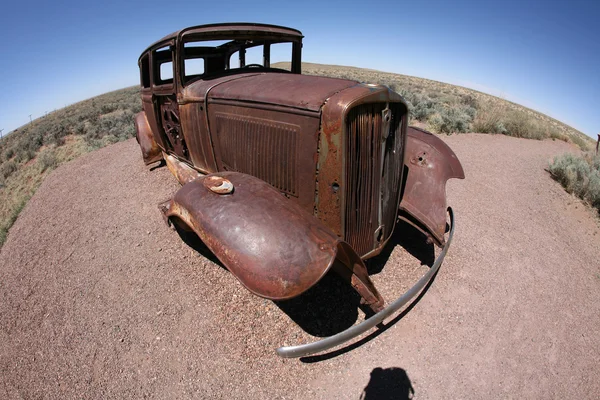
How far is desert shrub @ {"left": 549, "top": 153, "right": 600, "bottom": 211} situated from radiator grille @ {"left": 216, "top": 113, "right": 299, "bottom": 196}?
223 inches

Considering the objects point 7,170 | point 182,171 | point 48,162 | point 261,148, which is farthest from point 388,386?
point 7,170

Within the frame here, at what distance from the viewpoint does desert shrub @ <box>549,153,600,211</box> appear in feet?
17.7

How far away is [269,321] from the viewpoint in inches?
111

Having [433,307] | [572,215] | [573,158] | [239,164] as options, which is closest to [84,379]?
[239,164]

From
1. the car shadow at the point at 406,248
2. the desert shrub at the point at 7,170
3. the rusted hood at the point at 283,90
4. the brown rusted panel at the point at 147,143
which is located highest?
the rusted hood at the point at 283,90

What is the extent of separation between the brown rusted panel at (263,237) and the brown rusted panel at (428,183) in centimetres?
149

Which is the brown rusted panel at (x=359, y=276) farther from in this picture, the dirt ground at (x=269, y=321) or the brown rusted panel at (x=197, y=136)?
the brown rusted panel at (x=197, y=136)

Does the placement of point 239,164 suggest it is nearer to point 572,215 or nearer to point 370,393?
point 370,393

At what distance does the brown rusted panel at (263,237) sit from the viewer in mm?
1928

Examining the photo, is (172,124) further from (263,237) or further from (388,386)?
(388,386)

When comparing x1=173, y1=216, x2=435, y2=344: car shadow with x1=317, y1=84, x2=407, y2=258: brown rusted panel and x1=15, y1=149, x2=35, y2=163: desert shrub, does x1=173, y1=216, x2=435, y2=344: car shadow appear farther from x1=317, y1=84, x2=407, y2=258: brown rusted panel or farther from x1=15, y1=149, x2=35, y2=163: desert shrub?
x1=15, y1=149, x2=35, y2=163: desert shrub

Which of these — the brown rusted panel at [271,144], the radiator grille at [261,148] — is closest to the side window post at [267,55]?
the brown rusted panel at [271,144]

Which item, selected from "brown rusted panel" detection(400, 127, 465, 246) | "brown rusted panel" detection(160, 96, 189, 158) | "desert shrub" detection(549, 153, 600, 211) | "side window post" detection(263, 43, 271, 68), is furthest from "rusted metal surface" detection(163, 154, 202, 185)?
"desert shrub" detection(549, 153, 600, 211)

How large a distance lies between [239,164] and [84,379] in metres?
2.15
